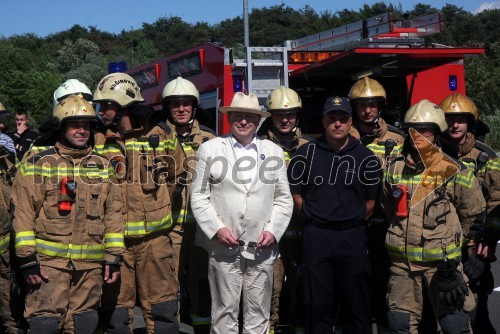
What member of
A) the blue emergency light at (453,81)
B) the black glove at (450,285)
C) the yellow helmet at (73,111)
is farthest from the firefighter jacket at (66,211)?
the blue emergency light at (453,81)

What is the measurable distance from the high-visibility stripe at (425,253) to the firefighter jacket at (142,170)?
70.7 inches

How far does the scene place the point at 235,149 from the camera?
525 centimetres

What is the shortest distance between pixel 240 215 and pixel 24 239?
1.49m

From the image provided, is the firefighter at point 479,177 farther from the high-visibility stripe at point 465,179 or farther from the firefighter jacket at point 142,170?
the firefighter jacket at point 142,170

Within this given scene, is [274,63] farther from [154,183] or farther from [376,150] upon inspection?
[154,183]

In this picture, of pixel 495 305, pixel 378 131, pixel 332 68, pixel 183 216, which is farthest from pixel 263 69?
pixel 495 305

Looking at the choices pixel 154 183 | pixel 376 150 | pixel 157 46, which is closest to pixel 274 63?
pixel 376 150

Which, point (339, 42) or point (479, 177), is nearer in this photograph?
point (479, 177)

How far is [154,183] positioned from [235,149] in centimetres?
72

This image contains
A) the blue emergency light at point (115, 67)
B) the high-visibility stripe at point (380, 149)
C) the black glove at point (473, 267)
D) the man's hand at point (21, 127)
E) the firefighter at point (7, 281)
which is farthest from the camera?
the blue emergency light at point (115, 67)

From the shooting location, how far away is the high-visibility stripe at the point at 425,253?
16.7 feet

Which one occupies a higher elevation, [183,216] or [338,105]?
[338,105]

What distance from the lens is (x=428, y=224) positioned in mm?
5145

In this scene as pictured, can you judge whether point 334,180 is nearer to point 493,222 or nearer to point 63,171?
point 493,222
